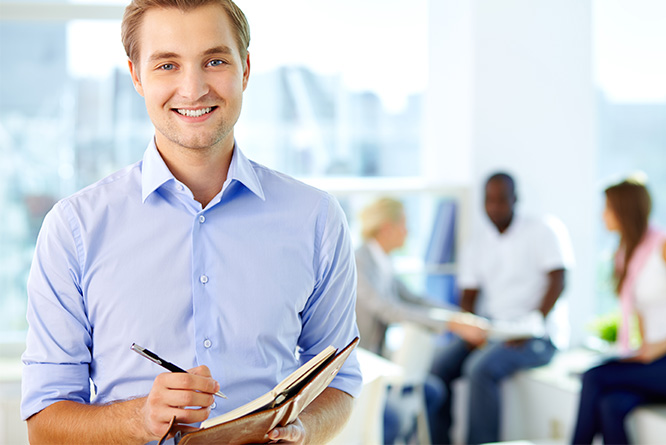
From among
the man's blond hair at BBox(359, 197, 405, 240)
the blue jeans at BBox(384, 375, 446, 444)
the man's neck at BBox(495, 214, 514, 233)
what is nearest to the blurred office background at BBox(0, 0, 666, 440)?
the man's neck at BBox(495, 214, 514, 233)

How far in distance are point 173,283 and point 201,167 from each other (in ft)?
0.69

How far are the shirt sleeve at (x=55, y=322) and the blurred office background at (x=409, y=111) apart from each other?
123 inches

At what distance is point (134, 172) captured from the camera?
1306mm

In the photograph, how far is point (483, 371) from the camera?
3.87m

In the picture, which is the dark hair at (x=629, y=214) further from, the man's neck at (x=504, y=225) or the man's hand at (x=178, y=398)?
the man's hand at (x=178, y=398)

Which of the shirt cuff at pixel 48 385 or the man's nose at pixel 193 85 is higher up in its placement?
the man's nose at pixel 193 85

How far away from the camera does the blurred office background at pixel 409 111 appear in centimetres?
416

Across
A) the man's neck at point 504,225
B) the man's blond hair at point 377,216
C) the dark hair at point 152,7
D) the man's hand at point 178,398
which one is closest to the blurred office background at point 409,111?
the man's neck at point 504,225

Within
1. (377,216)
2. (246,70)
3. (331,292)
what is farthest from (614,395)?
(246,70)

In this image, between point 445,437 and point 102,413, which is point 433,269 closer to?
point 445,437

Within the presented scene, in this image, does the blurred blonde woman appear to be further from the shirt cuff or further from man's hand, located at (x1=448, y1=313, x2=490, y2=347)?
the shirt cuff

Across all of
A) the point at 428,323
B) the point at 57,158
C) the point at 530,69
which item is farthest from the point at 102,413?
the point at 530,69

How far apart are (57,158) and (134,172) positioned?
10.2ft

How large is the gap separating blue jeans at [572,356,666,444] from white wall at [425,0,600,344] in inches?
53.2
